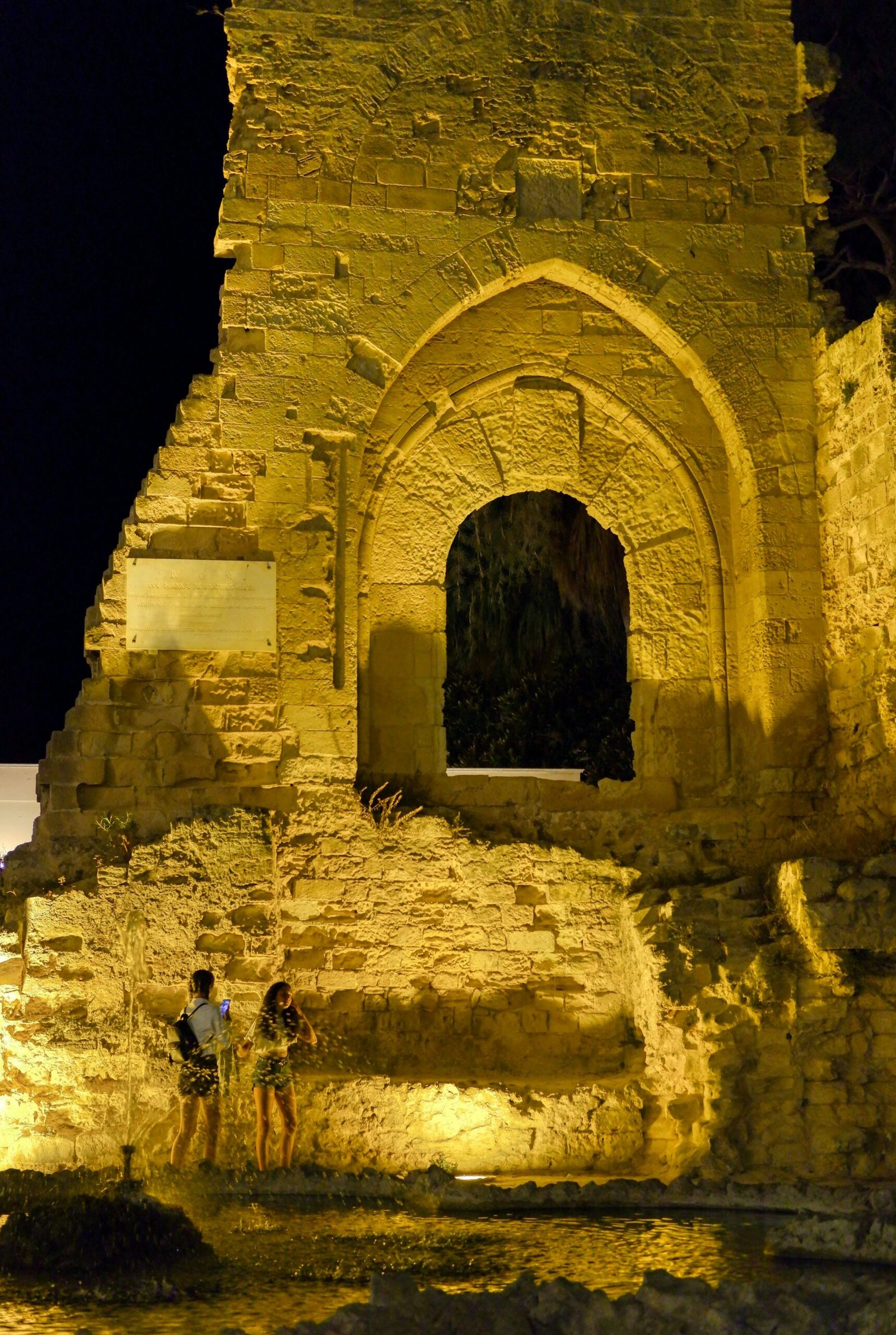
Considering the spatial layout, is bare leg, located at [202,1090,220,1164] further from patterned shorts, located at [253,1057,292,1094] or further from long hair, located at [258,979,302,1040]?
long hair, located at [258,979,302,1040]

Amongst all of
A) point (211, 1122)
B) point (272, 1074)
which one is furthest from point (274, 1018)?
point (211, 1122)

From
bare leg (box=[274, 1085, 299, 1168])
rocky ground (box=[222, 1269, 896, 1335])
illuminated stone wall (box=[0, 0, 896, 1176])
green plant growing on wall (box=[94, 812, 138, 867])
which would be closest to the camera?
rocky ground (box=[222, 1269, 896, 1335])

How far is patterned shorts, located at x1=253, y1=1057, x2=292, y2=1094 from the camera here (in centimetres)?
680

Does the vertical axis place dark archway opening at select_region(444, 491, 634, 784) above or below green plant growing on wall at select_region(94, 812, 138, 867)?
above

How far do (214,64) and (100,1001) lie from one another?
13.6m

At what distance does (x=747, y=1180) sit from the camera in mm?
6793

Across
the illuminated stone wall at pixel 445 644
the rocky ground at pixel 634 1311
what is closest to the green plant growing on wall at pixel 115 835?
the illuminated stone wall at pixel 445 644

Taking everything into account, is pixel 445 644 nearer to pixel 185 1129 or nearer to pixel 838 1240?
pixel 185 1129

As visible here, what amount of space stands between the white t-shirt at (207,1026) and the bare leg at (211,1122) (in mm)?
206

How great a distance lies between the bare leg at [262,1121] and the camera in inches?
267

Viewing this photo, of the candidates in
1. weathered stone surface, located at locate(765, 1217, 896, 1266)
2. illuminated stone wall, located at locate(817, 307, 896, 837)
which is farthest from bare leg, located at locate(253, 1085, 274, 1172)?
illuminated stone wall, located at locate(817, 307, 896, 837)

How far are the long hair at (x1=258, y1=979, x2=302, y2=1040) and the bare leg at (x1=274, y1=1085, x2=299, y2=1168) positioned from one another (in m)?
0.26

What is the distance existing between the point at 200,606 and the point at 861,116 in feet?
40.9

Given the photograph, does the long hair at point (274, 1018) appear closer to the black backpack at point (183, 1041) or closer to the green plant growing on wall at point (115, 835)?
the black backpack at point (183, 1041)
